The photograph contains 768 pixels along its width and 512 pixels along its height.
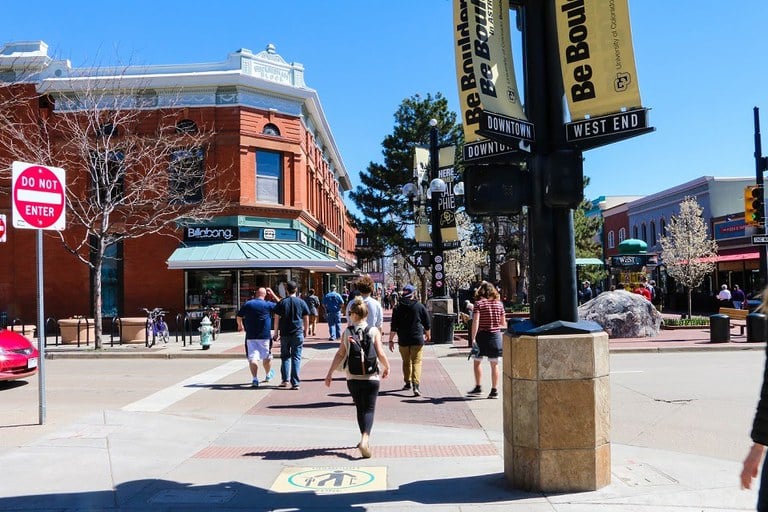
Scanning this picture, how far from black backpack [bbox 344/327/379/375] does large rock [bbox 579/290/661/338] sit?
1516 cm

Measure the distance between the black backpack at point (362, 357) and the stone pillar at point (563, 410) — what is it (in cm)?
197

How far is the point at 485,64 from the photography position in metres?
5.42

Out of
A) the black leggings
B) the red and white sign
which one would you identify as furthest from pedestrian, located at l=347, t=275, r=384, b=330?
the red and white sign

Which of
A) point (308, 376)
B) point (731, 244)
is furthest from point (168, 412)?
point (731, 244)

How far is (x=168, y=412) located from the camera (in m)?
9.51

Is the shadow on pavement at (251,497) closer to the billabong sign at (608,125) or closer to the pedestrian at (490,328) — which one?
the billabong sign at (608,125)

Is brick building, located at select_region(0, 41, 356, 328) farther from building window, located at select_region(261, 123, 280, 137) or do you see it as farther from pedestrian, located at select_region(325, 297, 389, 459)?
pedestrian, located at select_region(325, 297, 389, 459)

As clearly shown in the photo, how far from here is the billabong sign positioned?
5.05 metres

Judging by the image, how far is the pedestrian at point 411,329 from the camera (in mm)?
10820

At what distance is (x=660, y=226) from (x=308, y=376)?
1653 inches

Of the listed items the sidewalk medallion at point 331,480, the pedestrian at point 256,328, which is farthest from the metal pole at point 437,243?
the sidewalk medallion at point 331,480

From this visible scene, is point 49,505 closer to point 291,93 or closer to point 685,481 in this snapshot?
point 685,481

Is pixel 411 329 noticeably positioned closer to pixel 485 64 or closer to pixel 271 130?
pixel 485 64

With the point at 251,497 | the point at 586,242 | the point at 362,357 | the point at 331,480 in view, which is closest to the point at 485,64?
the point at 362,357
